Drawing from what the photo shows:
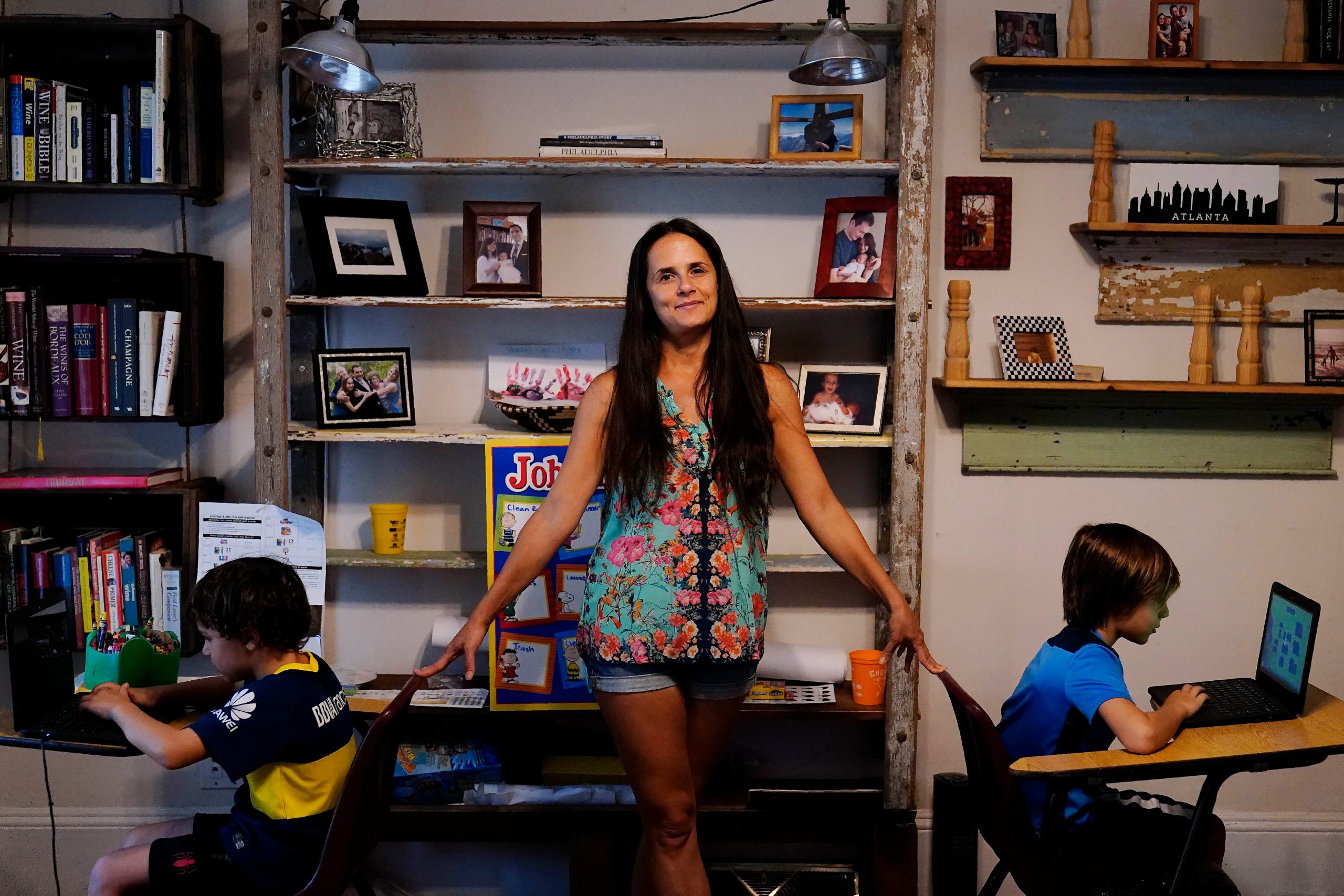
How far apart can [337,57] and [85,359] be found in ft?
3.37

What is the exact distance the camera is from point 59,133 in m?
2.63

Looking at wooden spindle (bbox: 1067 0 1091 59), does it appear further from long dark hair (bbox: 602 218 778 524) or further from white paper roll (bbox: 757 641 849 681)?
white paper roll (bbox: 757 641 849 681)

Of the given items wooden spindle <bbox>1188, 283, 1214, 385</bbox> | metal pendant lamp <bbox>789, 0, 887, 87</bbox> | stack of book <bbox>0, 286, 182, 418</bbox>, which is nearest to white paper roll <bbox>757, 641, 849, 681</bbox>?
wooden spindle <bbox>1188, 283, 1214, 385</bbox>

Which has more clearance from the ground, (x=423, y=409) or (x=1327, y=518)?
(x=423, y=409)

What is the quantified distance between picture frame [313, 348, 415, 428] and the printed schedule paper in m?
0.25

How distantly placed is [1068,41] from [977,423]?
100 cm

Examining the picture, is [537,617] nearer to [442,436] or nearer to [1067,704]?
[442,436]

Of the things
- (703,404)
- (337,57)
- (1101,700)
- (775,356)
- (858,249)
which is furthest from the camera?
(775,356)

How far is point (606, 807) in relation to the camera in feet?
8.55

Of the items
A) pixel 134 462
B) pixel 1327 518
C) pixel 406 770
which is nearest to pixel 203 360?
pixel 134 462

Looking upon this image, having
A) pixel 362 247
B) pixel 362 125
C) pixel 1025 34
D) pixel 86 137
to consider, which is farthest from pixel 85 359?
pixel 1025 34

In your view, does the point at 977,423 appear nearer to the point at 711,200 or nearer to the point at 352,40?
the point at 711,200

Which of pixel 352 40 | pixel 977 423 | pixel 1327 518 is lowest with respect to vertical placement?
pixel 1327 518

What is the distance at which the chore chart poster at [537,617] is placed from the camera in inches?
101
